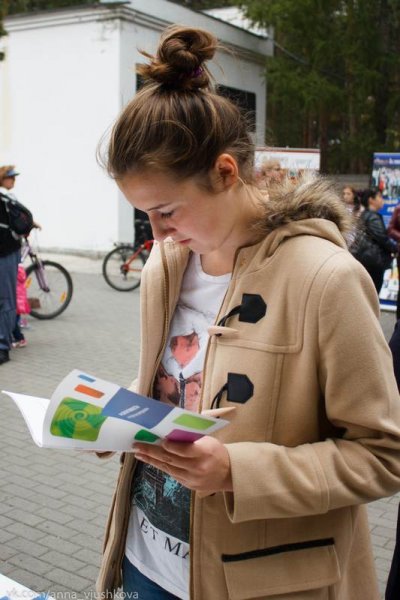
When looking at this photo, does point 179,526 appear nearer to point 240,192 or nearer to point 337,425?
point 337,425

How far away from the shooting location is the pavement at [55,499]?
3.32 metres

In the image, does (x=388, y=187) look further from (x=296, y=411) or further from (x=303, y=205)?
(x=296, y=411)

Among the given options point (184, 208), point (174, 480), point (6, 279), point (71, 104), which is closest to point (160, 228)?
point (184, 208)

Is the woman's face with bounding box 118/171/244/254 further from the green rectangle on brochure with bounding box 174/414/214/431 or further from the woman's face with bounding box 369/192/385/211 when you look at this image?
the woman's face with bounding box 369/192/385/211

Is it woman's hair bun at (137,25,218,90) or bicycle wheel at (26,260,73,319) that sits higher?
woman's hair bun at (137,25,218,90)

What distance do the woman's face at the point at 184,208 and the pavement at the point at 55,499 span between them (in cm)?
216

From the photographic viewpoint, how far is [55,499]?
4.07 m

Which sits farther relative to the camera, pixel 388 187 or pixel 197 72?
pixel 388 187

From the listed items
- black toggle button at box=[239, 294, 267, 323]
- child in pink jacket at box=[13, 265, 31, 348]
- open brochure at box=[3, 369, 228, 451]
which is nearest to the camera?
open brochure at box=[3, 369, 228, 451]

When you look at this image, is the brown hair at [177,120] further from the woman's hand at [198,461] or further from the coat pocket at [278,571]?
the coat pocket at [278,571]

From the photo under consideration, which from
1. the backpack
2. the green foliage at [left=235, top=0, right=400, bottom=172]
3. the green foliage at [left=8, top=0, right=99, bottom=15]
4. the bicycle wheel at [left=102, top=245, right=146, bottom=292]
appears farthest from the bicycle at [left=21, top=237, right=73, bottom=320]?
the green foliage at [left=8, top=0, right=99, bottom=15]

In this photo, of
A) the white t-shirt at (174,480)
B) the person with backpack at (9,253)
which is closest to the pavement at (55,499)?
the person with backpack at (9,253)

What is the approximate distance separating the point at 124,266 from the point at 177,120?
10.3 m

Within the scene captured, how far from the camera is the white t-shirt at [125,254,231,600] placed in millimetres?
1546
